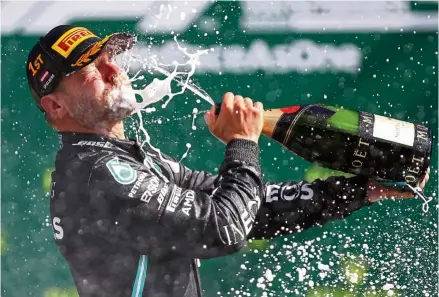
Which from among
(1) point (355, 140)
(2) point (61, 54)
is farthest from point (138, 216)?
(1) point (355, 140)

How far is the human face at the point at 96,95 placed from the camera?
7.30 ft

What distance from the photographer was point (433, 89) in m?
3.33

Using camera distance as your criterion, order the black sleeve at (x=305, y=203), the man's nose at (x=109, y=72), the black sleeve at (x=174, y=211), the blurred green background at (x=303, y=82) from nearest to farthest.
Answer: the black sleeve at (x=174, y=211)
the man's nose at (x=109, y=72)
the black sleeve at (x=305, y=203)
the blurred green background at (x=303, y=82)

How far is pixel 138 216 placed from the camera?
198 cm

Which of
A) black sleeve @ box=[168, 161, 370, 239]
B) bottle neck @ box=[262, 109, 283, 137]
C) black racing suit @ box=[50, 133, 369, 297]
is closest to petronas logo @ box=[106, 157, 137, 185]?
black racing suit @ box=[50, 133, 369, 297]

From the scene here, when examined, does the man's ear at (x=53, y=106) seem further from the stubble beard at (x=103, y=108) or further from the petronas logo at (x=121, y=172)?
the petronas logo at (x=121, y=172)

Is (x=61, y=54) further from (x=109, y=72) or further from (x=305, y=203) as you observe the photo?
(x=305, y=203)

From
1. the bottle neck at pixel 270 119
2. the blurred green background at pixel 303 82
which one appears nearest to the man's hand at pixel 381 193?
the bottle neck at pixel 270 119

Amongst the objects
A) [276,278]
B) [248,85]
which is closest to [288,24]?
[248,85]

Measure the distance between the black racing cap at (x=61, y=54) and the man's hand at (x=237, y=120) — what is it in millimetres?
407

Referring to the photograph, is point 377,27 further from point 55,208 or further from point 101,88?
point 55,208

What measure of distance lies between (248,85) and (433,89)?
840mm

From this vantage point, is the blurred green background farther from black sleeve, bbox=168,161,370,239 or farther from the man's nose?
the man's nose

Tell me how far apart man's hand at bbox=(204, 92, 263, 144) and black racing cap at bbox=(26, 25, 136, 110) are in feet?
1.33
